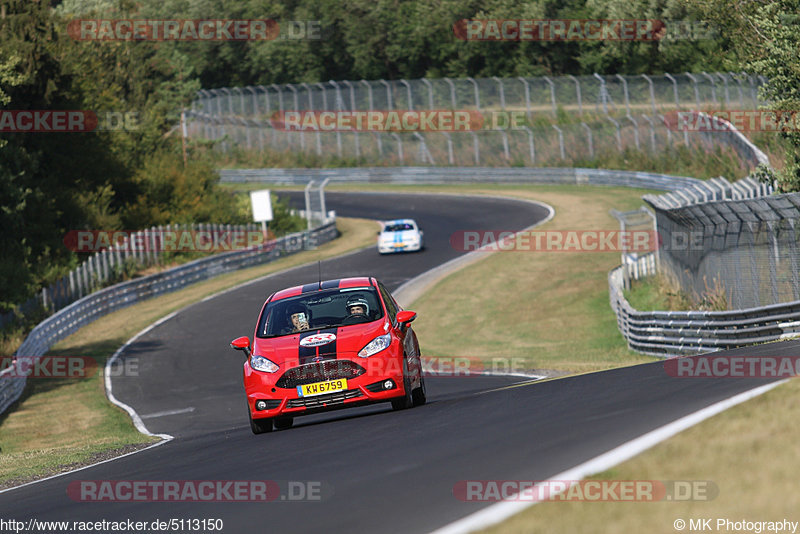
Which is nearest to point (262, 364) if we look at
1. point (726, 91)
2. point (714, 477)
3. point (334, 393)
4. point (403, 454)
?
point (334, 393)

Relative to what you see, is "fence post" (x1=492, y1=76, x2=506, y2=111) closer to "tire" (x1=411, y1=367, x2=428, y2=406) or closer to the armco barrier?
the armco barrier

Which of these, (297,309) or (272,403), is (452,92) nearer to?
(297,309)

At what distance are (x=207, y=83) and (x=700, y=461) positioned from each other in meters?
101

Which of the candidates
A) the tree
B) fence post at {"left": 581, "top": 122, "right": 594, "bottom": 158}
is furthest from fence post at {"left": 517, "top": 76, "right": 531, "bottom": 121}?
the tree

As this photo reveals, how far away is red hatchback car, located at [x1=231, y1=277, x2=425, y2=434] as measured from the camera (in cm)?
1166

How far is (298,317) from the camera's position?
1253 centimetres

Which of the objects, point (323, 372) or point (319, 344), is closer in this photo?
point (323, 372)

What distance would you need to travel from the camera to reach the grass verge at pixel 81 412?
547 inches

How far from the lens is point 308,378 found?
11.7m

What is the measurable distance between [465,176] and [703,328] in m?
45.5

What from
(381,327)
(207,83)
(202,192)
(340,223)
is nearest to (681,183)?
(340,223)

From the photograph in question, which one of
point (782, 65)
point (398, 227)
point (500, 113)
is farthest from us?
point (500, 113)

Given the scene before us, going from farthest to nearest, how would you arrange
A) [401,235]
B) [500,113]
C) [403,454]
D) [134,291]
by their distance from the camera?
[500,113] → [401,235] → [134,291] → [403,454]

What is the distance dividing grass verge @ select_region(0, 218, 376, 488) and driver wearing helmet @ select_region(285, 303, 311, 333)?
286 cm
